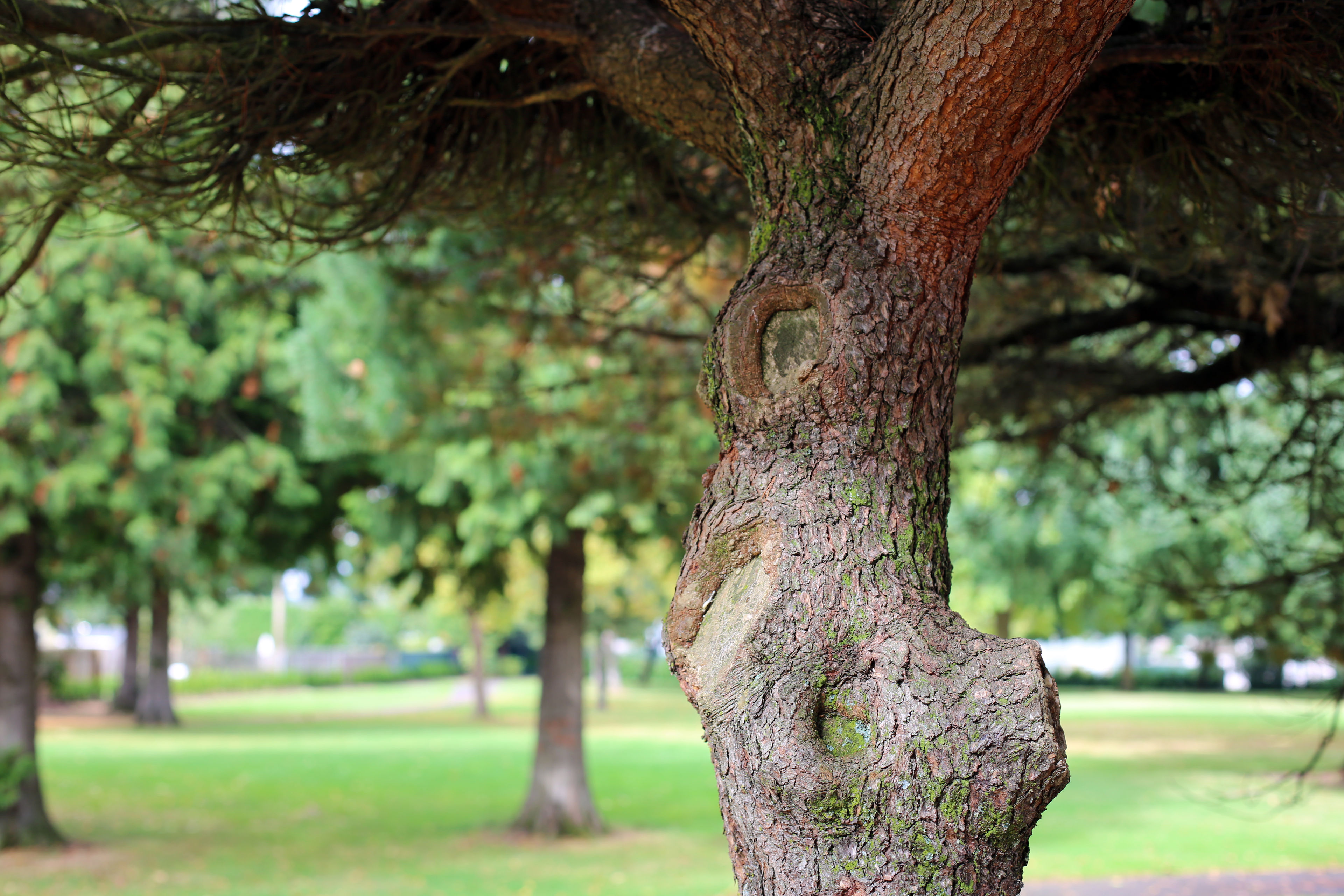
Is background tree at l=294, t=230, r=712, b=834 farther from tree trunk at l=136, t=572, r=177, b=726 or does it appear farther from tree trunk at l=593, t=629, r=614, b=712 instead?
tree trunk at l=593, t=629, r=614, b=712

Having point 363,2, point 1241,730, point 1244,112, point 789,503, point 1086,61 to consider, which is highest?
point 363,2

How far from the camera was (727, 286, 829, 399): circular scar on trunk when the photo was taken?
2.03m

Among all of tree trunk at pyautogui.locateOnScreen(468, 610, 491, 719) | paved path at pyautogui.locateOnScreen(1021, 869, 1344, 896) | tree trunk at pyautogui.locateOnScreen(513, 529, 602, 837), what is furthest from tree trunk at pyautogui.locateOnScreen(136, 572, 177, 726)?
paved path at pyautogui.locateOnScreen(1021, 869, 1344, 896)

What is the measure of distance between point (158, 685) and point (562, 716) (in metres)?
18.2

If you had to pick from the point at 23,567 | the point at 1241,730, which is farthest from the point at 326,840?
the point at 1241,730

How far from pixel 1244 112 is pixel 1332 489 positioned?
2871 millimetres

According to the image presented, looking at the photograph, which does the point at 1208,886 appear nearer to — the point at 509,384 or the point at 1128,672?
the point at 509,384

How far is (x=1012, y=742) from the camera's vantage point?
5.56ft

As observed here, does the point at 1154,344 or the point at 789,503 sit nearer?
the point at 789,503

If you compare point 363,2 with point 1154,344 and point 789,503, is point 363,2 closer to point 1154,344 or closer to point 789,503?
point 789,503

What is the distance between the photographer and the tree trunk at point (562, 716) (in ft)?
38.2

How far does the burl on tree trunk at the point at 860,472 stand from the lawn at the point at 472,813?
406 cm

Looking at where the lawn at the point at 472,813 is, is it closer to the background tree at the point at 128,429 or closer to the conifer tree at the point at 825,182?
the background tree at the point at 128,429

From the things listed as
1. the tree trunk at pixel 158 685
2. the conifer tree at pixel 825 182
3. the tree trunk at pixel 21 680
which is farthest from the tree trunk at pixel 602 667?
the conifer tree at pixel 825 182
